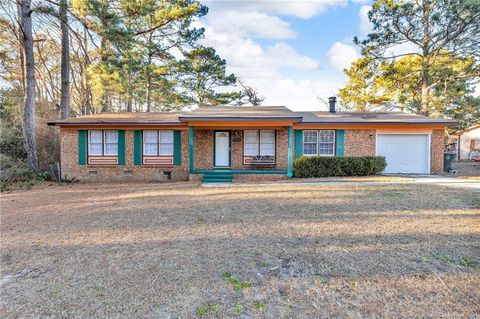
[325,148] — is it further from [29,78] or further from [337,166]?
[29,78]

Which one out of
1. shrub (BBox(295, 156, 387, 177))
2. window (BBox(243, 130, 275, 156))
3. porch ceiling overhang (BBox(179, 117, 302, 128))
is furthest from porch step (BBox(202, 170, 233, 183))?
shrub (BBox(295, 156, 387, 177))

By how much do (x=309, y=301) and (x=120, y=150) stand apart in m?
11.8

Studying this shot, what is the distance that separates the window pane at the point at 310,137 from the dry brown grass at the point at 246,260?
6.54 metres

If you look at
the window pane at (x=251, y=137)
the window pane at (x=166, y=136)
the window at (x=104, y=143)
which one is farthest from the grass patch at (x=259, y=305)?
the window at (x=104, y=143)

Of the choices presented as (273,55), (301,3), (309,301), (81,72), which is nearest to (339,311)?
(309,301)

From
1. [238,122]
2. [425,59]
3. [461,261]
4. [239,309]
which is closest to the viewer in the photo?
[239,309]

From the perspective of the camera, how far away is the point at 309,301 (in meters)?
2.67

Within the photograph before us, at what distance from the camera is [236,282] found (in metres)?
3.05

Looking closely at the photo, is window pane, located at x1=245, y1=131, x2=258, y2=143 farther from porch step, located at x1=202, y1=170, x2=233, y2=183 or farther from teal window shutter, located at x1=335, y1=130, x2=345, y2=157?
teal window shutter, located at x1=335, y1=130, x2=345, y2=157

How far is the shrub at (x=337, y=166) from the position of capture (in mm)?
11508

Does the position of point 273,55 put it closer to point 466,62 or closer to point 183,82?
point 183,82

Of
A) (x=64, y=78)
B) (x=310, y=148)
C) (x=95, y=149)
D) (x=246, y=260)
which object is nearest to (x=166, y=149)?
(x=95, y=149)

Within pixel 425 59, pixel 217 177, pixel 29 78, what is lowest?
pixel 217 177

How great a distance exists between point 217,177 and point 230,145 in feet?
6.98
